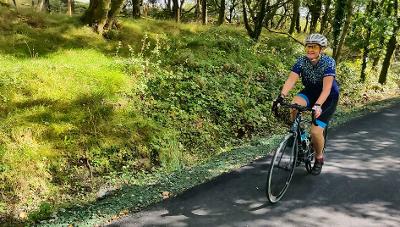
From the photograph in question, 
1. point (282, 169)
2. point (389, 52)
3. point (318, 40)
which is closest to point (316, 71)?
point (318, 40)

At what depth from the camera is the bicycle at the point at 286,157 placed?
19.9ft

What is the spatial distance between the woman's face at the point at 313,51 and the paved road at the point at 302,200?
221cm

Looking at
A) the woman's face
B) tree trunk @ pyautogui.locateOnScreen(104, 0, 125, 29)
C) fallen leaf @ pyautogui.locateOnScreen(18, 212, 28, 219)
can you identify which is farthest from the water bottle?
tree trunk @ pyautogui.locateOnScreen(104, 0, 125, 29)

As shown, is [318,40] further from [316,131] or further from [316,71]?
[316,131]

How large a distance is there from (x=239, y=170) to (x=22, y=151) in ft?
12.6

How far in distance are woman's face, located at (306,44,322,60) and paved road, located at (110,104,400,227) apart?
2208 mm

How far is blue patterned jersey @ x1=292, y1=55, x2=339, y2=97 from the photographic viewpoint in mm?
6466

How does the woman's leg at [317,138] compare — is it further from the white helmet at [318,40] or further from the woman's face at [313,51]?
the white helmet at [318,40]

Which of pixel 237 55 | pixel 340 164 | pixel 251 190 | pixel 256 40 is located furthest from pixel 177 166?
pixel 256 40

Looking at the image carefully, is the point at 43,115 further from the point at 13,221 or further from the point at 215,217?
the point at 215,217

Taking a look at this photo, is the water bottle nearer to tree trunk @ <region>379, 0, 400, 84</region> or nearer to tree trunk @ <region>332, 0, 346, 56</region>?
tree trunk @ <region>332, 0, 346, 56</region>

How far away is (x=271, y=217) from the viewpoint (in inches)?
233

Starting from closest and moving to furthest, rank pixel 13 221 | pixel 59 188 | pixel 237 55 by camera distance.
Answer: pixel 13 221 → pixel 59 188 → pixel 237 55

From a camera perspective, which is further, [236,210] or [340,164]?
[340,164]
